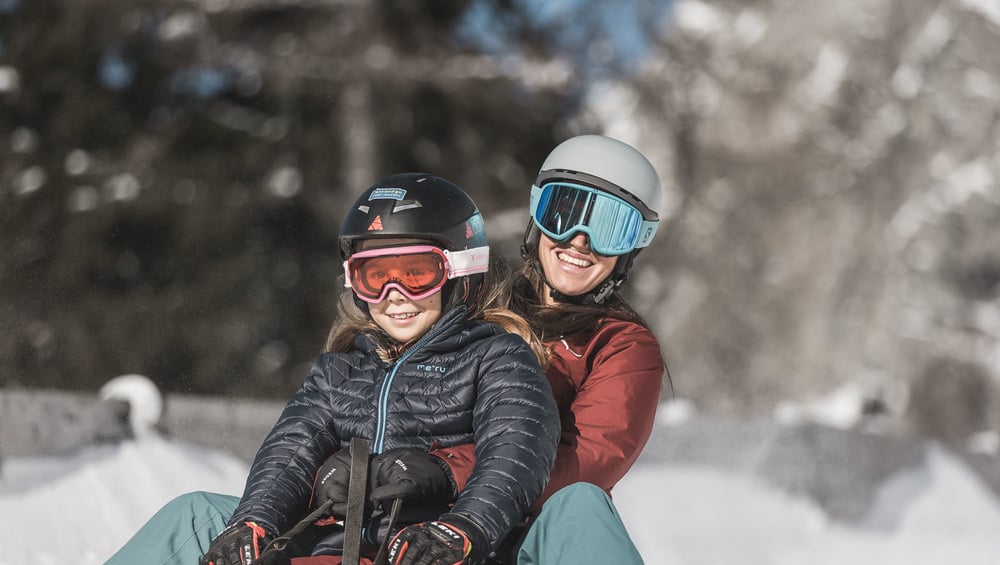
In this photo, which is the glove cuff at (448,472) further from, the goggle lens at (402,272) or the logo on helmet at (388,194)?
the logo on helmet at (388,194)

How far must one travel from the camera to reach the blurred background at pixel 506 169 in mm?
12672

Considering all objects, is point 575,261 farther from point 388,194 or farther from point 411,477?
point 411,477

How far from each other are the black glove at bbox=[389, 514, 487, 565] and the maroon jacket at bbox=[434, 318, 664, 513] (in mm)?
405

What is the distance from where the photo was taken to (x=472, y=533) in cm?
226

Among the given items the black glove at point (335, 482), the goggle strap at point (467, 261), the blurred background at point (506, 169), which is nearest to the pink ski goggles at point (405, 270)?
the goggle strap at point (467, 261)

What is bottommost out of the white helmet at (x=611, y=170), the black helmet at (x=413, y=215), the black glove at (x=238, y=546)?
the black glove at (x=238, y=546)

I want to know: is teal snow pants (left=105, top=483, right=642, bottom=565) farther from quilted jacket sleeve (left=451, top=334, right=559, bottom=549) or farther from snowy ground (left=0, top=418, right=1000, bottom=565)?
snowy ground (left=0, top=418, right=1000, bottom=565)

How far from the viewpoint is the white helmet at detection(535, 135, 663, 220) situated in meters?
3.43

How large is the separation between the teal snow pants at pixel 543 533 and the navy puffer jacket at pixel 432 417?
78 mm

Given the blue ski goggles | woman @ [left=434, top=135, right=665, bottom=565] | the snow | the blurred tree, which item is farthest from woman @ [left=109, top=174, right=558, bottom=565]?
the blurred tree

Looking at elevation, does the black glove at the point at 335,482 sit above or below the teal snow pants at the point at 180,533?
above

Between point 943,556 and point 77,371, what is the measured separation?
364 inches

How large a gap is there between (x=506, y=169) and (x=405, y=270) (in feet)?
36.5

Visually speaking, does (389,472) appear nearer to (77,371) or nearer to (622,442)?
(622,442)
